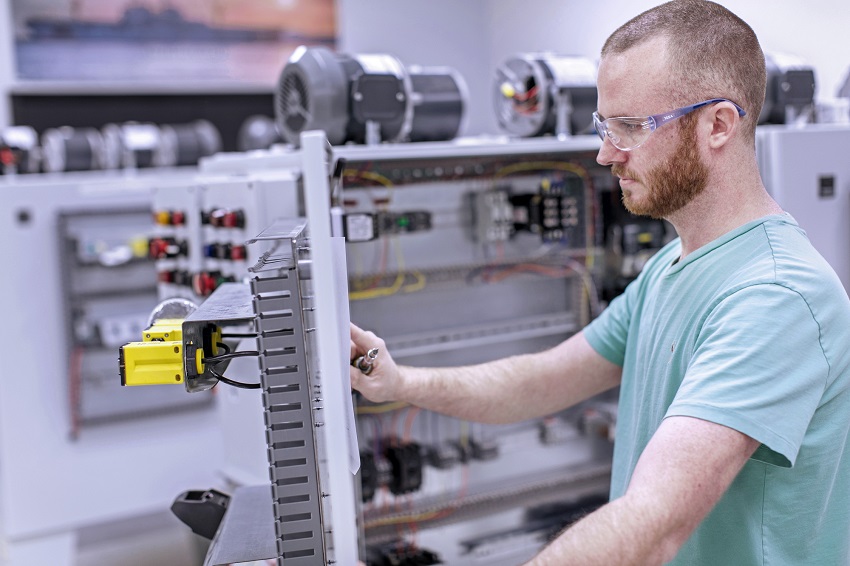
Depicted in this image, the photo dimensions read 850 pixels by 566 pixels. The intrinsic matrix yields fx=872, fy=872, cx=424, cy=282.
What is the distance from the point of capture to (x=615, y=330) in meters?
1.74

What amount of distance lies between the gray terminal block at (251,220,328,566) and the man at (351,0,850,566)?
0.30 metres

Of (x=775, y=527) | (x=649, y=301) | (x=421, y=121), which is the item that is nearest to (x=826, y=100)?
(x=421, y=121)

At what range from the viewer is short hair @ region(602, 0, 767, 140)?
137 cm

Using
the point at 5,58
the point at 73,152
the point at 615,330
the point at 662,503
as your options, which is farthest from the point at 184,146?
the point at 662,503

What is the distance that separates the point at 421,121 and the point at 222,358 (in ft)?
5.34

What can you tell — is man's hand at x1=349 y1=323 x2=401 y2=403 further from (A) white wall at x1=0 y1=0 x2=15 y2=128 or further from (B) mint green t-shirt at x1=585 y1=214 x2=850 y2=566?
(A) white wall at x1=0 y1=0 x2=15 y2=128

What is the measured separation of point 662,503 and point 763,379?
22 centimetres

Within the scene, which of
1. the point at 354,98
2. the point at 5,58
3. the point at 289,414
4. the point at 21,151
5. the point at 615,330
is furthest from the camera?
the point at 5,58

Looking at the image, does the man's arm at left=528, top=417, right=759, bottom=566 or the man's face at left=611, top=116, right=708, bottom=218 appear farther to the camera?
the man's face at left=611, top=116, right=708, bottom=218

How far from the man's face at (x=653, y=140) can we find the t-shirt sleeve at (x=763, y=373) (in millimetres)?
233

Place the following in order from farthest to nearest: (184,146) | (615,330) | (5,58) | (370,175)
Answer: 1. (5,58)
2. (184,146)
3. (370,175)
4. (615,330)

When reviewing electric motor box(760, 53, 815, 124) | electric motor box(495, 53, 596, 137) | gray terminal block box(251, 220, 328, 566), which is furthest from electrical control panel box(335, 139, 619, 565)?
gray terminal block box(251, 220, 328, 566)

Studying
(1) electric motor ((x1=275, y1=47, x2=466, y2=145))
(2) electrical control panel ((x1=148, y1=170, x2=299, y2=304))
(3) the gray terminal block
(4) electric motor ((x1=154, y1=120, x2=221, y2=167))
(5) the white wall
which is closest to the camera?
(3) the gray terminal block

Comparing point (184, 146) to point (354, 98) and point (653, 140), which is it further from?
point (653, 140)
